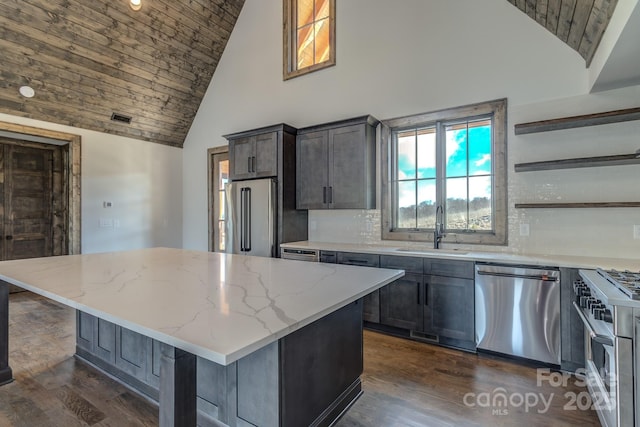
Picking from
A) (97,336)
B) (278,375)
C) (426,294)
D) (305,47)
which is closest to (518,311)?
(426,294)

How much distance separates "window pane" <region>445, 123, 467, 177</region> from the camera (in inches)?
133

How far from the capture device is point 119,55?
4.38m

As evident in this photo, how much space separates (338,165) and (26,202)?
16.4 feet

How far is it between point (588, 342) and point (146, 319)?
265 centimetres

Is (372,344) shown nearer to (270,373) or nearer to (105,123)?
(270,373)

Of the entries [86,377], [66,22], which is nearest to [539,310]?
[86,377]

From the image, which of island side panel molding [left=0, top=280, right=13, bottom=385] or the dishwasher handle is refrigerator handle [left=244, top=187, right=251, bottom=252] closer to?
island side panel molding [left=0, top=280, right=13, bottom=385]

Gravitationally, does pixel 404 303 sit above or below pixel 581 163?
below

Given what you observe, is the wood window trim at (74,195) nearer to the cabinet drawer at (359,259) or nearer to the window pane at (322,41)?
the window pane at (322,41)

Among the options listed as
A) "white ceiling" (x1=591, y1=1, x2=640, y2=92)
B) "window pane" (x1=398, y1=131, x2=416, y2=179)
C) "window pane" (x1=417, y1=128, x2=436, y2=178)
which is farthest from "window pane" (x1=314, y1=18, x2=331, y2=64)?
"white ceiling" (x1=591, y1=1, x2=640, y2=92)

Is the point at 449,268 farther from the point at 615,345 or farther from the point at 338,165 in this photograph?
the point at 338,165

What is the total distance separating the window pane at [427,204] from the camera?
11.6 feet


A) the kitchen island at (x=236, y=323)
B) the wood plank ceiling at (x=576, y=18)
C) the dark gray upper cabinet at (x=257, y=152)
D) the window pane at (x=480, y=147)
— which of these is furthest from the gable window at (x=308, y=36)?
the kitchen island at (x=236, y=323)

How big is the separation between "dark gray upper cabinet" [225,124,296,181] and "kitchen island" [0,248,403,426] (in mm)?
2055
